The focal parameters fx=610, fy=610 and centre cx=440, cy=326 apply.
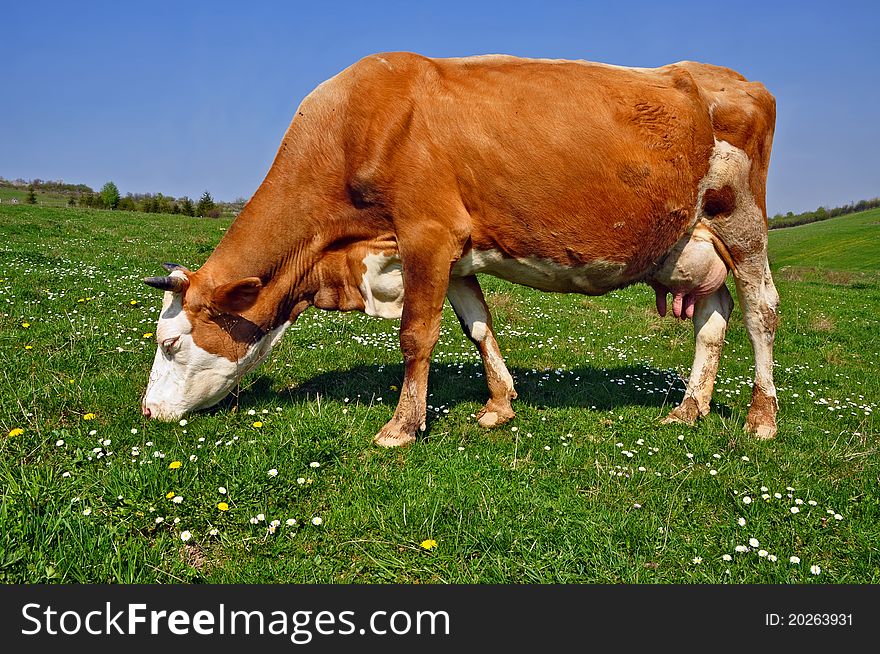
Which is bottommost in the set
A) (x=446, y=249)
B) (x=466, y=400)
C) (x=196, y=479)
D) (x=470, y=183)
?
(x=196, y=479)

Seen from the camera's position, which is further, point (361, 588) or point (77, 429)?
point (77, 429)

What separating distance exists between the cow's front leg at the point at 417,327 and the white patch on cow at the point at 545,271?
401 millimetres

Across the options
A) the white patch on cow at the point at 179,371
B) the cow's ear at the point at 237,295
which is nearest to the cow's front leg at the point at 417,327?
the cow's ear at the point at 237,295

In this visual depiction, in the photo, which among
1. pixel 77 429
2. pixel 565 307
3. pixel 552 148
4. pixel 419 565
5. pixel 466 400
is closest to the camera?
pixel 419 565

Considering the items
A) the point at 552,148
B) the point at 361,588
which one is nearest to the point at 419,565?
the point at 361,588

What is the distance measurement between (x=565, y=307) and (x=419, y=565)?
10.2 metres

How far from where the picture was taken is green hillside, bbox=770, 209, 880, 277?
48375mm

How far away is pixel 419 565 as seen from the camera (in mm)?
3656

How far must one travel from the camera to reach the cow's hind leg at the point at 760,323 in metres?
6.22

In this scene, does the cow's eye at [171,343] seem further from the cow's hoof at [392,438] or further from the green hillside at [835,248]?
the green hillside at [835,248]

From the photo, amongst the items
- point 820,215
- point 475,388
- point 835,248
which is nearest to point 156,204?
point 475,388

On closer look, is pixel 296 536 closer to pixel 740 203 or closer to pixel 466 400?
pixel 466 400

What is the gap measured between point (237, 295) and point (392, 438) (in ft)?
6.01

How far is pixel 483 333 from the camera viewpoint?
632 cm
